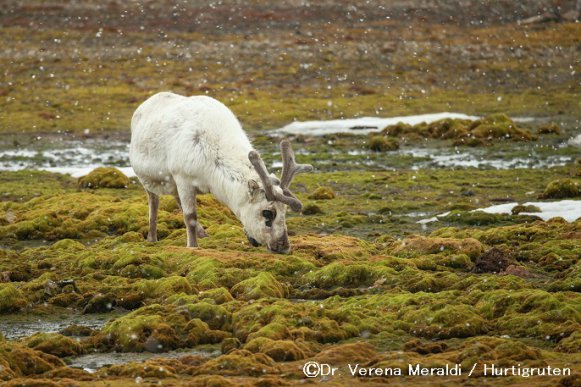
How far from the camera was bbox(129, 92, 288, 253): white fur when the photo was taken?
16.2 m

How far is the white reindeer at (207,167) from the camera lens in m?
16.1

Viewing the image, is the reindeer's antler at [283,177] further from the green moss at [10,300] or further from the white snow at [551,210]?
the white snow at [551,210]

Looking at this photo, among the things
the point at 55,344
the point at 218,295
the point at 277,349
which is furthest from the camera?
the point at 218,295

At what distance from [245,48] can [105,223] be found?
37760 mm

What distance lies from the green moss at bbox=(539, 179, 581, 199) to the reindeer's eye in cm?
1066

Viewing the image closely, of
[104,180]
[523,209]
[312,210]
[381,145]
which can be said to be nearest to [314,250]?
[312,210]

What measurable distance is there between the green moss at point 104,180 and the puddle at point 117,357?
1562cm

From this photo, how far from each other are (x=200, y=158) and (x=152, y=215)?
8.71 ft

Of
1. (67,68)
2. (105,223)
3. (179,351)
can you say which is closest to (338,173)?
(105,223)

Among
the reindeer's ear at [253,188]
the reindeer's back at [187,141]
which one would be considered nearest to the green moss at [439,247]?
the reindeer's ear at [253,188]

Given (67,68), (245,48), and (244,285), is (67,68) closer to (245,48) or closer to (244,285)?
(245,48)

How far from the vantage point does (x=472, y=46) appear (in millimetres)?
59062

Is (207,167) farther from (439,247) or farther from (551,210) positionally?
(551,210)

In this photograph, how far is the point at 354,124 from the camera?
38719 mm
